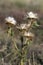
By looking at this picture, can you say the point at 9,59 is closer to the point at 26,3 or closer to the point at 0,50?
the point at 0,50

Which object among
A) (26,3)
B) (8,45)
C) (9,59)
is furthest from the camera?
(26,3)

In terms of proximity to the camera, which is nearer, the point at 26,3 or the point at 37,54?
the point at 37,54

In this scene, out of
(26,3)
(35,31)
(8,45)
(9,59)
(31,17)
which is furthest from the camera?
(26,3)

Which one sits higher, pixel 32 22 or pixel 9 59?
pixel 32 22

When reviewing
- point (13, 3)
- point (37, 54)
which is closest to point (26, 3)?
point (13, 3)

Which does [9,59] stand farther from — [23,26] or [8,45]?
[23,26]

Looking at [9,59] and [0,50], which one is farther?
[0,50]

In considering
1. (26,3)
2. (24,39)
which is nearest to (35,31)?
(24,39)

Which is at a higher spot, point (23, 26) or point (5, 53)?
point (23, 26)

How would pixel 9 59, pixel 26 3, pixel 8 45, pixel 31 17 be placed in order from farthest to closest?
1. pixel 26 3
2. pixel 8 45
3. pixel 9 59
4. pixel 31 17

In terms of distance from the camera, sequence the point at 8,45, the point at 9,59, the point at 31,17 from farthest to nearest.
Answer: the point at 8,45
the point at 9,59
the point at 31,17
